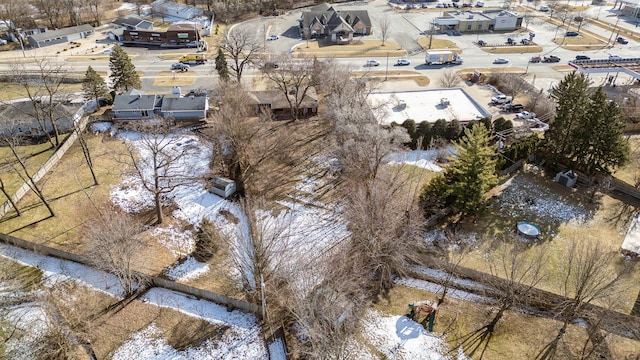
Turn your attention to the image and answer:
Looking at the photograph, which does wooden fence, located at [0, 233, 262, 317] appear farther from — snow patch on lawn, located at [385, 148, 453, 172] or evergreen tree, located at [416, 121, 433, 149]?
evergreen tree, located at [416, 121, 433, 149]

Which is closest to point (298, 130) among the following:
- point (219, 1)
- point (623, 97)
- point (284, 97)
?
point (284, 97)

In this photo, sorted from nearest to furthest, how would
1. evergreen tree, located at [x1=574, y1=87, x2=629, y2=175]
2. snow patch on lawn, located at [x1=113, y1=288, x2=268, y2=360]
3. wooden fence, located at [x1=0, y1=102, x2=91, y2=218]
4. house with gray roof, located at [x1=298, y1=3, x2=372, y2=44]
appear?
snow patch on lawn, located at [x1=113, y1=288, x2=268, y2=360], wooden fence, located at [x1=0, y1=102, x2=91, y2=218], evergreen tree, located at [x1=574, y1=87, x2=629, y2=175], house with gray roof, located at [x1=298, y1=3, x2=372, y2=44]

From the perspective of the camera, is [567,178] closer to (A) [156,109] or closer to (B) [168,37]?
(A) [156,109]

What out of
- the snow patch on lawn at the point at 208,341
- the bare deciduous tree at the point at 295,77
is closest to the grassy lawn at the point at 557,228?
A: the snow patch on lawn at the point at 208,341

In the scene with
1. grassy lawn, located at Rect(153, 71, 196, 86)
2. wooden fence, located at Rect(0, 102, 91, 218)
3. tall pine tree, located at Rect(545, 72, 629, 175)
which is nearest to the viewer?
wooden fence, located at Rect(0, 102, 91, 218)

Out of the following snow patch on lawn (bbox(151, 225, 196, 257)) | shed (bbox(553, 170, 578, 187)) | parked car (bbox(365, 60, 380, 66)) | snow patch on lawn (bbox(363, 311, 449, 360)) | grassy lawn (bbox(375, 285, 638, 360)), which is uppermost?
parked car (bbox(365, 60, 380, 66))

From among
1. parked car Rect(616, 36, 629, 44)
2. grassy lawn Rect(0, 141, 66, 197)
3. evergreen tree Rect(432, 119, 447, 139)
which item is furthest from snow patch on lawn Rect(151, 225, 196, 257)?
parked car Rect(616, 36, 629, 44)

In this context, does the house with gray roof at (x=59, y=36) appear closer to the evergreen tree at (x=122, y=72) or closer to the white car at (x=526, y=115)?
the evergreen tree at (x=122, y=72)
